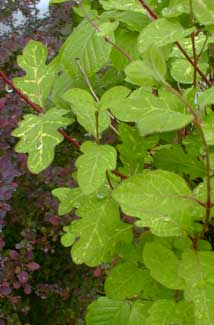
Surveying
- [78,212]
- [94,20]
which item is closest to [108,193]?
[78,212]

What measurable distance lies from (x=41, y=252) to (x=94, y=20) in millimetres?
1851

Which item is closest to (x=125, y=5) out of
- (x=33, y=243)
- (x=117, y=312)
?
(x=117, y=312)

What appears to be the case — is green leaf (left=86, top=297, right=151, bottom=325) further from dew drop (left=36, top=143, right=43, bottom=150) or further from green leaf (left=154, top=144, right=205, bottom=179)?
dew drop (left=36, top=143, right=43, bottom=150)

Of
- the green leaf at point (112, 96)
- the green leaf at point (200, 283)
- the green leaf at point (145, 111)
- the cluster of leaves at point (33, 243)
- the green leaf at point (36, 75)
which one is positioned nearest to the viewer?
the green leaf at point (145, 111)

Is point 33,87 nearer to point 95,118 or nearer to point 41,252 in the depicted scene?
point 95,118

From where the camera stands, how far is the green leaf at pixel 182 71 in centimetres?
108

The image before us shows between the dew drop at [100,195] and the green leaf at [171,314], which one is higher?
the dew drop at [100,195]

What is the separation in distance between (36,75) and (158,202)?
35 cm

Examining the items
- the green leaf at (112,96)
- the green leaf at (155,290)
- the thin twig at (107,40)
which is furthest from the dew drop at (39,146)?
the green leaf at (155,290)

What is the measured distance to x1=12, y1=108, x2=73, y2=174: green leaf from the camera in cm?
90

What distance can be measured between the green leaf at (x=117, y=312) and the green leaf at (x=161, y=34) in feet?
1.69

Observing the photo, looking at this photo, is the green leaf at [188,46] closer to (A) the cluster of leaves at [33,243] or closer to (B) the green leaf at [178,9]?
(B) the green leaf at [178,9]

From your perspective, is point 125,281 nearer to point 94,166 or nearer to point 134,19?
point 94,166

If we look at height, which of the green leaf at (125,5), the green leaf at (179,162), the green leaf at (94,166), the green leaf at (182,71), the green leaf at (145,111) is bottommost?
the green leaf at (179,162)
